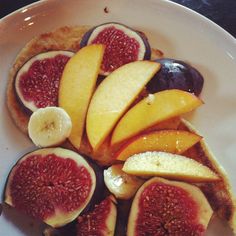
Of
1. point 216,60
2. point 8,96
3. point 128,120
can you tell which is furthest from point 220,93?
point 8,96

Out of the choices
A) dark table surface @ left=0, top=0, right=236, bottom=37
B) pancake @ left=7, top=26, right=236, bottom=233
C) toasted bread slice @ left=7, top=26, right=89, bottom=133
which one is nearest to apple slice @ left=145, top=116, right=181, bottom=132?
pancake @ left=7, top=26, right=236, bottom=233

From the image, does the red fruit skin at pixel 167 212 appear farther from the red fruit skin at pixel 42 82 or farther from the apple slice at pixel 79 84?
the red fruit skin at pixel 42 82

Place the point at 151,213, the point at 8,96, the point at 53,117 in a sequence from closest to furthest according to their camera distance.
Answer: the point at 151,213
the point at 53,117
the point at 8,96

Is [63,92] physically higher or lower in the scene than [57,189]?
higher

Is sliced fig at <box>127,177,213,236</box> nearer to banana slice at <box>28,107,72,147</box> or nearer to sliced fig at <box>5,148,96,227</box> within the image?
sliced fig at <box>5,148,96,227</box>

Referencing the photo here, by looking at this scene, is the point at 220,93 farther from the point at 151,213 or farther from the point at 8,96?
the point at 8,96
